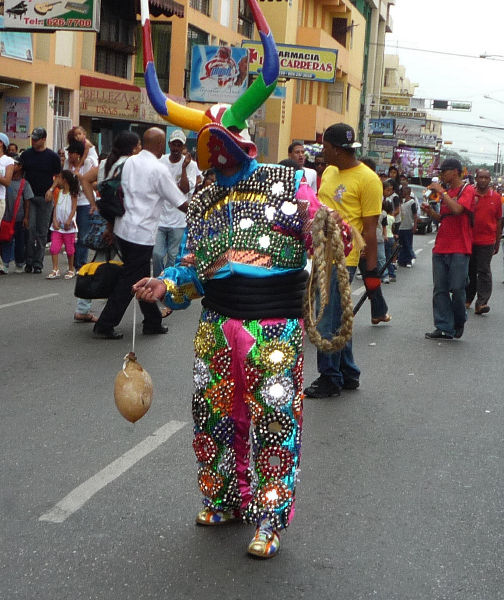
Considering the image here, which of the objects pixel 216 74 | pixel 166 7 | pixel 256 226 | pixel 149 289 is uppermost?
pixel 166 7

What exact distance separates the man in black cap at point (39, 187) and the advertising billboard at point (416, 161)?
133ft

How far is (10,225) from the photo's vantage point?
13969mm

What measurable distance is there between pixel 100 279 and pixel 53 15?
8.83m

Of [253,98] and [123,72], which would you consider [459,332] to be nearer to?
[253,98]

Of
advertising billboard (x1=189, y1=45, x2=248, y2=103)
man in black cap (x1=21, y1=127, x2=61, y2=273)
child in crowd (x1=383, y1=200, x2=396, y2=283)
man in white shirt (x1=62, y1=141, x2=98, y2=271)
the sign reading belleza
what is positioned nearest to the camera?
man in white shirt (x1=62, y1=141, x2=98, y2=271)

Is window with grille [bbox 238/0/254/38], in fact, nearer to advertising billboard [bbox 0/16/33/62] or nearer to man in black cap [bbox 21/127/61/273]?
advertising billboard [bbox 0/16/33/62]

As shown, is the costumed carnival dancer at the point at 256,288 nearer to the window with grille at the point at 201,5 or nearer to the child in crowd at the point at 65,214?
the child in crowd at the point at 65,214

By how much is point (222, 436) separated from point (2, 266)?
10.5 meters

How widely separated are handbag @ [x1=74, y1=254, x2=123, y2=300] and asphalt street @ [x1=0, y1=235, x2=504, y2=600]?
1.81ft

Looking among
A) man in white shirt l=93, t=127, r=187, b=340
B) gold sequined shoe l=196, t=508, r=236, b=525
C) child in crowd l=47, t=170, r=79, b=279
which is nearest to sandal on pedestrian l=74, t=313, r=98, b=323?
man in white shirt l=93, t=127, r=187, b=340

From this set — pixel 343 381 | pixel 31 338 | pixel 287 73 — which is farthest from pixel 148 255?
pixel 287 73

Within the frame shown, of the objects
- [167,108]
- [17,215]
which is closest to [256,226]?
[167,108]

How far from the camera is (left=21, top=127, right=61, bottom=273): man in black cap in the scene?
14641 mm

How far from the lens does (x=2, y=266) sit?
46.9 ft
